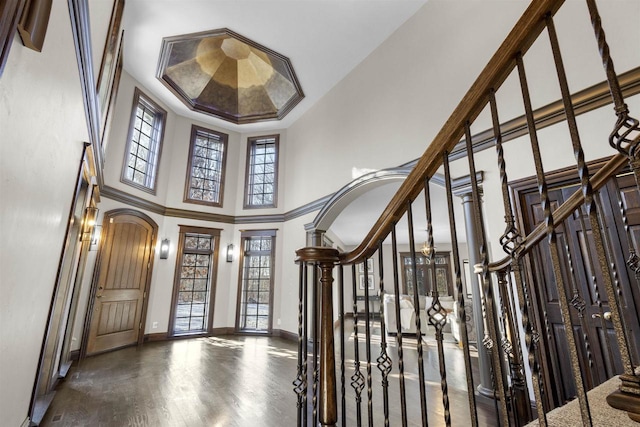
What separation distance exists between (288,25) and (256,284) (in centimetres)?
486

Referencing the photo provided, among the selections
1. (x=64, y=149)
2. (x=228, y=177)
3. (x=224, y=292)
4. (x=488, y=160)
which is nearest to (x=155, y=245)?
(x=224, y=292)

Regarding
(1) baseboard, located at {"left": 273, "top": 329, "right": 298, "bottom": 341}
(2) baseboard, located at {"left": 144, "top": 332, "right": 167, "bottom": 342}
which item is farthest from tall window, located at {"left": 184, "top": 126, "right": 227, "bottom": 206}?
(1) baseboard, located at {"left": 273, "top": 329, "right": 298, "bottom": 341}

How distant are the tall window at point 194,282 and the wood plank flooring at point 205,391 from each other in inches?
46.2

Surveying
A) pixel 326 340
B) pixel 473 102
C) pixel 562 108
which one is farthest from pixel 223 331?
pixel 473 102

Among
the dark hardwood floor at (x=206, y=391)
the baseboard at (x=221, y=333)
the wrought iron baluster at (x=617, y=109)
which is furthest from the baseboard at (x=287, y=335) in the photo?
the wrought iron baluster at (x=617, y=109)

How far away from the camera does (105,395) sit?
2.99 metres

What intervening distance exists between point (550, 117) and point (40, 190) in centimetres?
374

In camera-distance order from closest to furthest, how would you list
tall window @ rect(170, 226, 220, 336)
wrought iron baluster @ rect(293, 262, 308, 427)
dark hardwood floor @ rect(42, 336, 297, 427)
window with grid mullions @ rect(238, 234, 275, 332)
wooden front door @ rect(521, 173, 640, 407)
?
wrought iron baluster @ rect(293, 262, 308, 427) → wooden front door @ rect(521, 173, 640, 407) → dark hardwood floor @ rect(42, 336, 297, 427) → tall window @ rect(170, 226, 220, 336) → window with grid mullions @ rect(238, 234, 275, 332)

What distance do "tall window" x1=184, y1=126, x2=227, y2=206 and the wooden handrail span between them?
6140 mm

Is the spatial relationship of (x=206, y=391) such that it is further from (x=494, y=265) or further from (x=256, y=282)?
(x=256, y=282)

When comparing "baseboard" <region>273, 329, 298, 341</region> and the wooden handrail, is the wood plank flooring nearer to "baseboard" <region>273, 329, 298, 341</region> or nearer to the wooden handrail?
"baseboard" <region>273, 329, 298, 341</region>

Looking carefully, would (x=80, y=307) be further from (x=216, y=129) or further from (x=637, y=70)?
(x=637, y=70)

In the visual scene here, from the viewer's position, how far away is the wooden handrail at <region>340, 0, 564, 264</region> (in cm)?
77

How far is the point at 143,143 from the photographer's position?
5859mm
